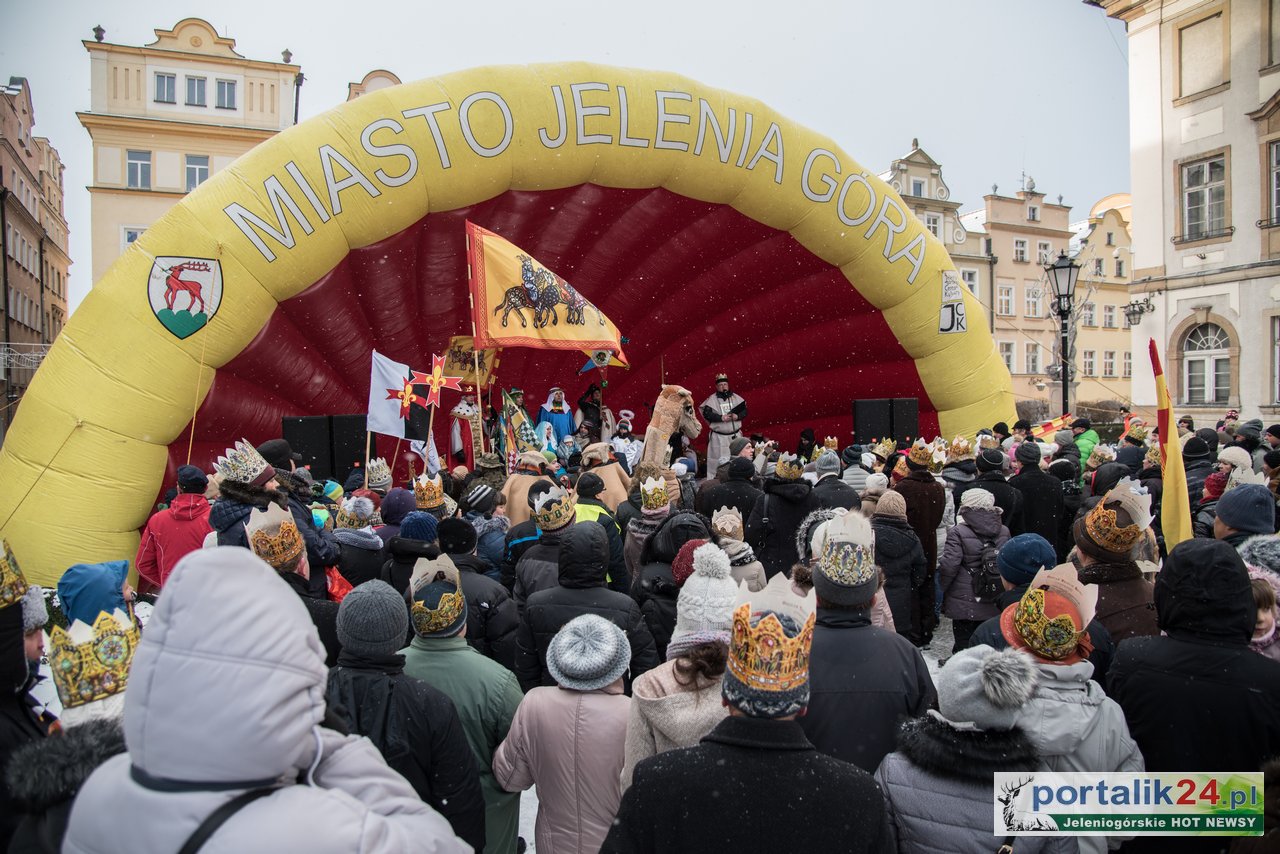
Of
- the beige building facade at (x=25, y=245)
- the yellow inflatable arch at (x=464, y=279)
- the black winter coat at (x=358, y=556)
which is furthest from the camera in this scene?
the beige building facade at (x=25, y=245)

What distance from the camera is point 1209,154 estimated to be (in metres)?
20.2

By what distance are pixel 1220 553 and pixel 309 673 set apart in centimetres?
249

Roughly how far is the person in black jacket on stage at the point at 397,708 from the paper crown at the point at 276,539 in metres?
1.21

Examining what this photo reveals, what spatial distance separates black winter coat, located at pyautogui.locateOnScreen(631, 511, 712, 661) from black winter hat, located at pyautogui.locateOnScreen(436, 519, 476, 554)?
2.75 ft

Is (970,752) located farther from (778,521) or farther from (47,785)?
(778,521)

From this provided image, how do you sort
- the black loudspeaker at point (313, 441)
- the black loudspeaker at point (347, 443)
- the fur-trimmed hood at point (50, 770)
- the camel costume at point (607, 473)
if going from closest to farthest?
the fur-trimmed hood at point (50, 770)
the camel costume at point (607, 473)
the black loudspeaker at point (313, 441)
the black loudspeaker at point (347, 443)

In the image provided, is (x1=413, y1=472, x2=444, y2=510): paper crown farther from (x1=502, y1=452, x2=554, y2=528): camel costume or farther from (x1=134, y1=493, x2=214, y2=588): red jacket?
(x1=134, y1=493, x2=214, y2=588): red jacket

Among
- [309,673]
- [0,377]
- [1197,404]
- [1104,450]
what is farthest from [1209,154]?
[0,377]

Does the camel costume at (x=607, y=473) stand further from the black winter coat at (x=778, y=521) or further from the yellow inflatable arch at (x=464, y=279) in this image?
the yellow inflatable arch at (x=464, y=279)

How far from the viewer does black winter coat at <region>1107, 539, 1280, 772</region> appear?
A: 237cm

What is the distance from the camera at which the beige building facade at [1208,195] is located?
19.1m

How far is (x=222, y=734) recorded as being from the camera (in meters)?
1.25

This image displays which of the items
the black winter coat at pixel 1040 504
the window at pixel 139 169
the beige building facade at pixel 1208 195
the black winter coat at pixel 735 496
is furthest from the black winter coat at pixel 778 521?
the window at pixel 139 169

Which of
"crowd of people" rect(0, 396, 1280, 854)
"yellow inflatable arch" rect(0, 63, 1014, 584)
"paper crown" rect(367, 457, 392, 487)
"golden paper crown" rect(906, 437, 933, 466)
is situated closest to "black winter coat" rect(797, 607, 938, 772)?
"crowd of people" rect(0, 396, 1280, 854)
